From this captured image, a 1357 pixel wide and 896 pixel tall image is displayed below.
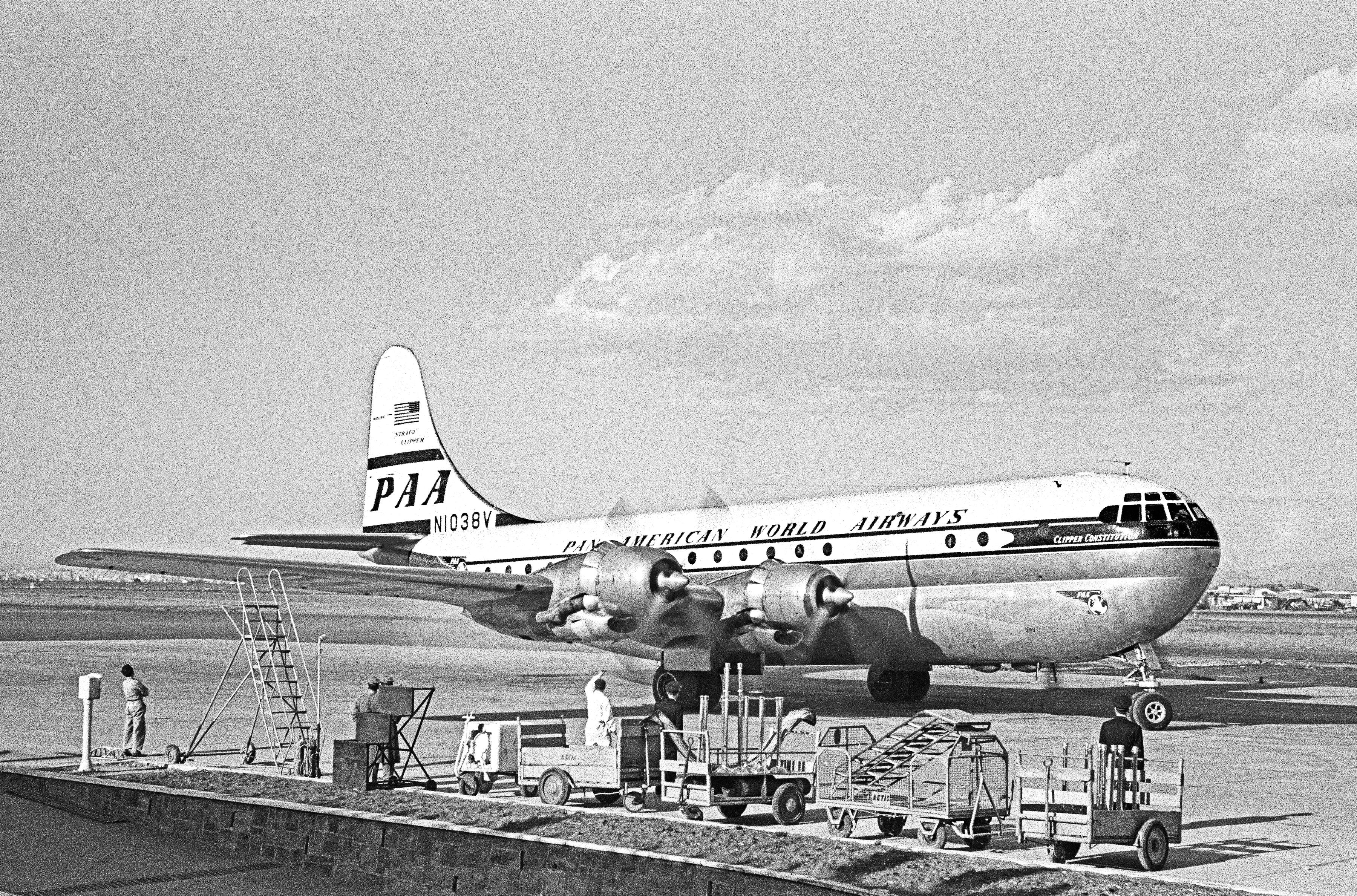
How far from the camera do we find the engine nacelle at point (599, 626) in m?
25.0

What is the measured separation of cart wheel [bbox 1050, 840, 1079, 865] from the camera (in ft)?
46.6

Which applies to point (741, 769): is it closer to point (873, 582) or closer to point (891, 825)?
point (891, 825)

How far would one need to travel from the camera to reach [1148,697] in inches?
991

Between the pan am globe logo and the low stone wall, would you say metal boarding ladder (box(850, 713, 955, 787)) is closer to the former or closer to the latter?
the low stone wall

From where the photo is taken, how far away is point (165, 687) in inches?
1426

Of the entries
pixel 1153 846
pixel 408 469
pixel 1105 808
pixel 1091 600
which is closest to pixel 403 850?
pixel 1105 808

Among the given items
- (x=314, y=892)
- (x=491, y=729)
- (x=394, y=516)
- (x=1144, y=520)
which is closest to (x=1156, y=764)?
(x=1144, y=520)

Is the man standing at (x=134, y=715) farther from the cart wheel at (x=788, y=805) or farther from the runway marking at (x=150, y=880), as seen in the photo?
the cart wheel at (x=788, y=805)

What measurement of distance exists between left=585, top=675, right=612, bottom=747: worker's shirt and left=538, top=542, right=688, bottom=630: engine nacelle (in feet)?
19.1

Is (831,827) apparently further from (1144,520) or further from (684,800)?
(1144,520)

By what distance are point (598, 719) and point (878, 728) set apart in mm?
8454

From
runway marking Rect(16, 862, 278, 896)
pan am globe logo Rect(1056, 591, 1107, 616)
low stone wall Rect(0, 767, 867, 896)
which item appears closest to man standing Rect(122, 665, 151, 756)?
low stone wall Rect(0, 767, 867, 896)

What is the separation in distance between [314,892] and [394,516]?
81.8ft

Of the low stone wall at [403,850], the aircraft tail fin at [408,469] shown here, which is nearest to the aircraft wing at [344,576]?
the low stone wall at [403,850]
